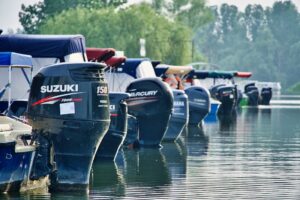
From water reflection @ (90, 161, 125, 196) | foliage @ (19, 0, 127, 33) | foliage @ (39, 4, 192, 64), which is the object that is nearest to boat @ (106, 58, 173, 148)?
water reflection @ (90, 161, 125, 196)

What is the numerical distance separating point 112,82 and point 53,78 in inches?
591

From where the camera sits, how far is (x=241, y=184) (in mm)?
23016

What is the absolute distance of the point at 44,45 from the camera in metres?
28.8

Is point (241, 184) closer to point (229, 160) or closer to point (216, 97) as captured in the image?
point (229, 160)

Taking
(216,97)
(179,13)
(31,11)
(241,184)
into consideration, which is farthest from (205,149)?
(179,13)

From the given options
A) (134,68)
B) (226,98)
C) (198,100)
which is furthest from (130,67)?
(226,98)

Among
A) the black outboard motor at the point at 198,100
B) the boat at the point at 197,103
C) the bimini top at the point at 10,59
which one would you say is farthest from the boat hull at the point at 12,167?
the black outboard motor at the point at 198,100

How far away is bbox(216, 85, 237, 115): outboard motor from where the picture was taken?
61.3m

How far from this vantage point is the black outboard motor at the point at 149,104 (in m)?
31.0

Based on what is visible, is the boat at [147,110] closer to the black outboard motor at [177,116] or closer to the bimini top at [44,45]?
the bimini top at [44,45]

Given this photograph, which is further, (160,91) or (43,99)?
(160,91)

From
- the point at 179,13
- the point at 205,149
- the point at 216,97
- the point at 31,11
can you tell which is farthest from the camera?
the point at 179,13

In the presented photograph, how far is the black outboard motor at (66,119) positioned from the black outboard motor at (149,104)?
9.53 m

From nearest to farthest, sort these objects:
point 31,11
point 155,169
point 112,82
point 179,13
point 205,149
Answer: point 155,169 → point 205,149 → point 112,82 → point 31,11 → point 179,13
